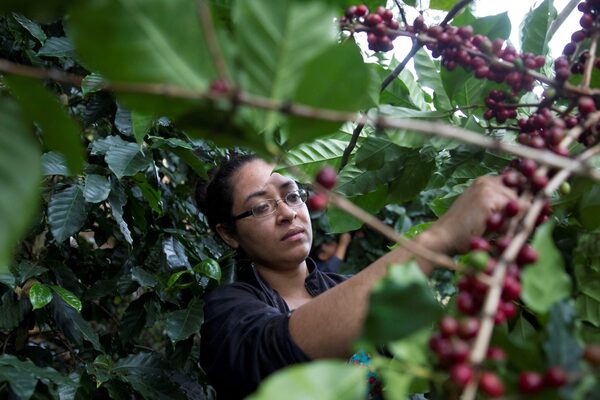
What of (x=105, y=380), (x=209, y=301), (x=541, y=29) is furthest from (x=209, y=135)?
(x=105, y=380)

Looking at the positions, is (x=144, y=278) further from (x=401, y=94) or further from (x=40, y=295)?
(x=401, y=94)

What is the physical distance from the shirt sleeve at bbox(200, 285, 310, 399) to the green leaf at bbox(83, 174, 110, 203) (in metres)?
0.35

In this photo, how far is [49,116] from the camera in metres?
0.48

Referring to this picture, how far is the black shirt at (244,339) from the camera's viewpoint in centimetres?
108

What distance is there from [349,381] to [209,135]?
0.67ft

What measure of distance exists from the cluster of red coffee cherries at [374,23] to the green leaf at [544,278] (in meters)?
0.45

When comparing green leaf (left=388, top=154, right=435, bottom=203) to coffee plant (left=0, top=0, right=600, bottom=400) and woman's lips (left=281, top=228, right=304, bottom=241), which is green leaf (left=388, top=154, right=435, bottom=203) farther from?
woman's lips (left=281, top=228, right=304, bottom=241)

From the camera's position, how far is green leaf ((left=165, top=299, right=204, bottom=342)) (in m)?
1.45

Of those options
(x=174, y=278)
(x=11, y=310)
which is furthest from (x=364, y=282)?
(x=11, y=310)

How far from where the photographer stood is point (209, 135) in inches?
18.2

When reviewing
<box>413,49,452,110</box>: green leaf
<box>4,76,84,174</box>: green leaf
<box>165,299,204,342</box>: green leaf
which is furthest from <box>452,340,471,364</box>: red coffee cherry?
<box>165,299,204,342</box>: green leaf

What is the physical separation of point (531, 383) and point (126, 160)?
4.07 feet

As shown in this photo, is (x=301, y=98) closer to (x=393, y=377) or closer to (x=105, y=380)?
(x=393, y=377)

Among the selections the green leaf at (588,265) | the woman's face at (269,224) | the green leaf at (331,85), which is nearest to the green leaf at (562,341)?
the green leaf at (331,85)
